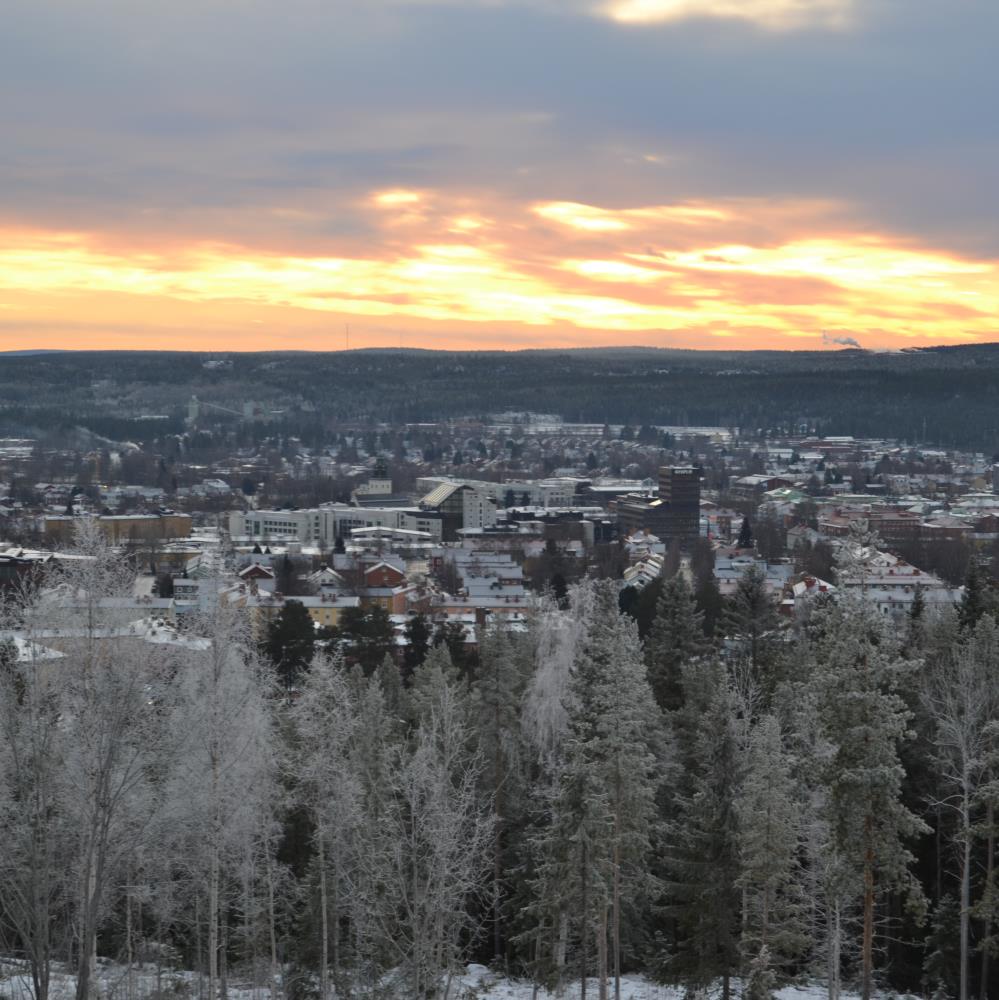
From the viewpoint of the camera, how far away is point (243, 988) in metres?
31.6

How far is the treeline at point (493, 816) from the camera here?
22469mm

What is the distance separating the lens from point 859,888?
2191 cm

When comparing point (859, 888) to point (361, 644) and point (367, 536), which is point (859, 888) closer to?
point (361, 644)

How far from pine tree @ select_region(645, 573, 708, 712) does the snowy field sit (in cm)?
1189

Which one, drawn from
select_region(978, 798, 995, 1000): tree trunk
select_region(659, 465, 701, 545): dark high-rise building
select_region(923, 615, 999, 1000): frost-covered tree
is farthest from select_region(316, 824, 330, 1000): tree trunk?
select_region(659, 465, 701, 545): dark high-rise building

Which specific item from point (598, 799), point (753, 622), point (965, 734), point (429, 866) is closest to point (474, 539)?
point (753, 622)

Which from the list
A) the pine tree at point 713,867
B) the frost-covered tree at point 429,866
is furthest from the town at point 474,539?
the pine tree at point 713,867

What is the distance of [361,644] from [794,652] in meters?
18.9

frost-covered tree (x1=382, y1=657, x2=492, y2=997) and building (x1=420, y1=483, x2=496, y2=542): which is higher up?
frost-covered tree (x1=382, y1=657, x2=492, y2=997)

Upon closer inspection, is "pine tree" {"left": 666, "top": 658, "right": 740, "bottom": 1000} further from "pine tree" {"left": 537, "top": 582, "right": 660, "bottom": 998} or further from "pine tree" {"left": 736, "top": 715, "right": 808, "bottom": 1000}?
"pine tree" {"left": 537, "top": 582, "right": 660, "bottom": 998}

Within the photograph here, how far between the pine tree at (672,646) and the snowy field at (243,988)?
11.9 meters

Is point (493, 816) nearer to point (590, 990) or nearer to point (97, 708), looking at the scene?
point (590, 990)

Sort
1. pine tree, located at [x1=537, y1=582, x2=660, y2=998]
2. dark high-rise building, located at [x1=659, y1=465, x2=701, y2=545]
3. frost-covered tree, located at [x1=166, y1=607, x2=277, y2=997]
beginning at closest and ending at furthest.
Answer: frost-covered tree, located at [x1=166, y1=607, x2=277, y2=997], pine tree, located at [x1=537, y1=582, x2=660, y2=998], dark high-rise building, located at [x1=659, y1=465, x2=701, y2=545]

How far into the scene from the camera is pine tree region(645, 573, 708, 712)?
43.5 metres
